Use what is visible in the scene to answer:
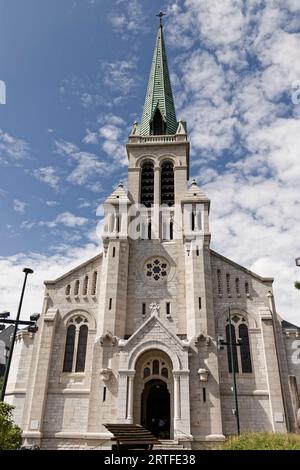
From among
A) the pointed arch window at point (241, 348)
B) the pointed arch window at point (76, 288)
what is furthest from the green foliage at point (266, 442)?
the pointed arch window at point (76, 288)

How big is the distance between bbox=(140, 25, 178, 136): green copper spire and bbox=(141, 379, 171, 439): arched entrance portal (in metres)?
24.3

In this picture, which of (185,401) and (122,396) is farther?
(122,396)

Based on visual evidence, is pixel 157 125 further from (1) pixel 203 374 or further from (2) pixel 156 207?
(1) pixel 203 374

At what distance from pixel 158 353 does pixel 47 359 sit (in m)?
7.64

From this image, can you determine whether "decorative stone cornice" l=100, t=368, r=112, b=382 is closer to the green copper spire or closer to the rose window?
the rose window

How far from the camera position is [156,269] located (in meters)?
28.9

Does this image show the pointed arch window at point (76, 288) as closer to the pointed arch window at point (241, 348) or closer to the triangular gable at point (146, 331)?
the triangular gable at point (146, 331)

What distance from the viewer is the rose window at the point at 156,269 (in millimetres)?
28527

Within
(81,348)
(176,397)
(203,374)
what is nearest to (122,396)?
(176,397)

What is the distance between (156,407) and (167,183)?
1873cm

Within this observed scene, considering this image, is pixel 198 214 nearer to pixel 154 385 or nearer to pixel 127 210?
pixel 127 210

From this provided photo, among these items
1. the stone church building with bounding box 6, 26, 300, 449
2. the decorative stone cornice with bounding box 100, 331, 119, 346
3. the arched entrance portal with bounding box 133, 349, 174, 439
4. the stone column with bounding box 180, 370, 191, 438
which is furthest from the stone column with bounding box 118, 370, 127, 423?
the stone column with bounding box 180, 370, 191, 438

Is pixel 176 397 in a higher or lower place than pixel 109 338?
lower

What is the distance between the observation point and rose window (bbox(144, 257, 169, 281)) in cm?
2853
